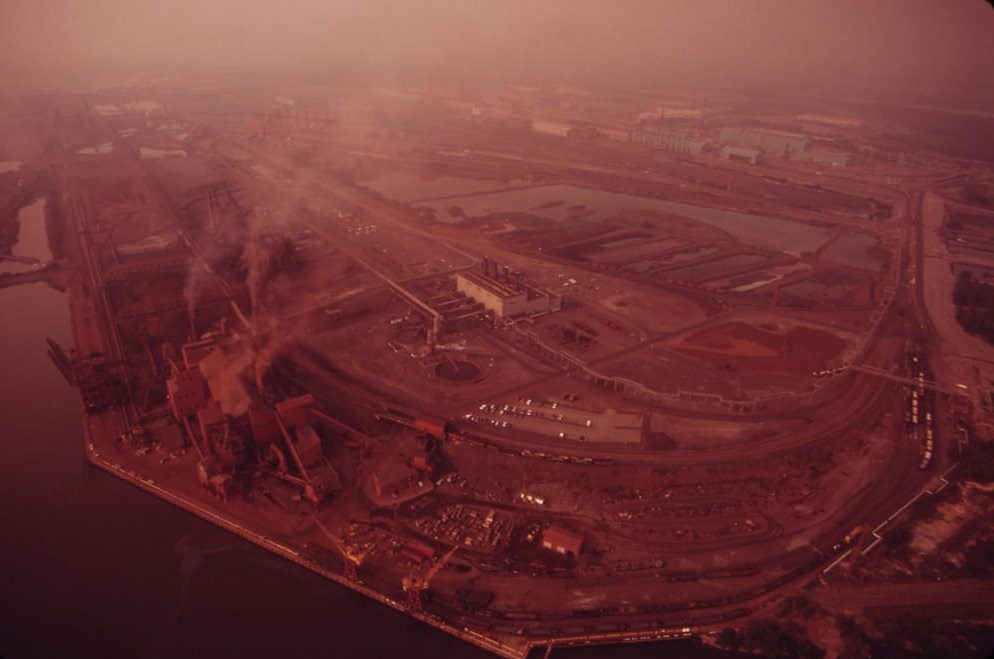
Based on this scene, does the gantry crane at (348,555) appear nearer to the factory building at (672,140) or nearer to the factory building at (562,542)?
the factory building at (562,542)

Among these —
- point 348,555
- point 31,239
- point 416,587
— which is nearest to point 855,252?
point 416,587

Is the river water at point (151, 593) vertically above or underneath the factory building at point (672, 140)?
underneath

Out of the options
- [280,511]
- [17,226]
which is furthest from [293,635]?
[17,226]

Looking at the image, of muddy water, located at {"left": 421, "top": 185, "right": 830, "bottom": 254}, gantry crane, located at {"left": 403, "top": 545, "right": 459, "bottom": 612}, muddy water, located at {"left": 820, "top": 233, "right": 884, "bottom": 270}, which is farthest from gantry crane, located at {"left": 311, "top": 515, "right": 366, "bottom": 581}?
muddy water, located at {"left": 820, "top": 233, "right": 884, "bottom": 270}

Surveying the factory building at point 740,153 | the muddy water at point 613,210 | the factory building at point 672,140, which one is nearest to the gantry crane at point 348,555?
the muddy water at point 613,210

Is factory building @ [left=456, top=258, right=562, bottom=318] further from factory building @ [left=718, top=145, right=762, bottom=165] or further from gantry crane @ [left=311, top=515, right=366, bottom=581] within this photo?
factory building @ [left=718, top=145, right=762, bottom=165]

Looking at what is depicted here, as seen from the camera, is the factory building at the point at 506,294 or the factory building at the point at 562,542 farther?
the factory building at the point at 506,294

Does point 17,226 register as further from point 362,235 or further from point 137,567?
point 137,567
